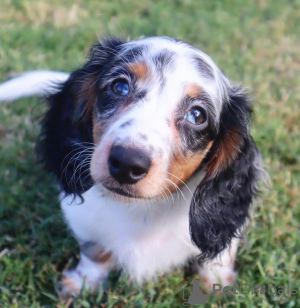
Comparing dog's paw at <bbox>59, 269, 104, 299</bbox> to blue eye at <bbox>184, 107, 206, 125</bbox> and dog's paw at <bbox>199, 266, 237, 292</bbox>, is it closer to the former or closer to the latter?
dog's paw at <bbox>199, 266, 237, 292</bbox>

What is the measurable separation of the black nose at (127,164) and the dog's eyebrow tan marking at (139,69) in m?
0.54

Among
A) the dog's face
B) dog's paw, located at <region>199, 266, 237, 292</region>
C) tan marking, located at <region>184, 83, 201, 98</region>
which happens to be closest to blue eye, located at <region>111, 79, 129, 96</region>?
the dog's face

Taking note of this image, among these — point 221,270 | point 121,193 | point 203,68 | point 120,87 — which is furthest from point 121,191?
point 221,270

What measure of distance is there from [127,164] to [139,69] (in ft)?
2.11

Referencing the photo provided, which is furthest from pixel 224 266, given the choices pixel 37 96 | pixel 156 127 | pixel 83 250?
pixel 37 96

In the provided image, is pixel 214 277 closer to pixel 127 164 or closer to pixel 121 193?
pixel 121 193

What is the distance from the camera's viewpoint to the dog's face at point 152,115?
2381mm

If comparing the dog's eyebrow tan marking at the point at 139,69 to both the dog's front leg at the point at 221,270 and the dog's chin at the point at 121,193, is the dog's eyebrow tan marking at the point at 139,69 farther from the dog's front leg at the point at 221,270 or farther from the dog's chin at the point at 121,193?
the dog's front leg at the point at 221,270

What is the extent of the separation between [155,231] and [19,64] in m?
2.76

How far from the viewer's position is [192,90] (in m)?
2.66

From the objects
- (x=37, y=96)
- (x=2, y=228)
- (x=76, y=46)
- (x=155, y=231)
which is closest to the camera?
(x=155, y=231)

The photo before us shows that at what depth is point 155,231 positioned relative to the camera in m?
3.14

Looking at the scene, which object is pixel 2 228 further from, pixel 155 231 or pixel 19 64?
pixel 19 64

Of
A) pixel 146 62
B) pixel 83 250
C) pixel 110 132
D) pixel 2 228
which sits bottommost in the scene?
pixel 2 228
